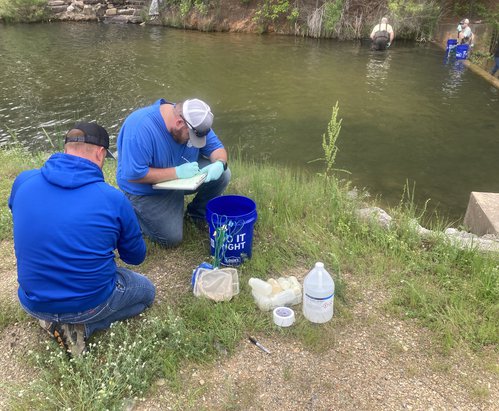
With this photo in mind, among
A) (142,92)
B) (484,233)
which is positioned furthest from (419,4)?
(484,233)

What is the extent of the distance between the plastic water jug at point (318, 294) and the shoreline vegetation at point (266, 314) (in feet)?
0.28

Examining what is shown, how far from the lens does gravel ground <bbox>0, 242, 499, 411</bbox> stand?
2.50 meters

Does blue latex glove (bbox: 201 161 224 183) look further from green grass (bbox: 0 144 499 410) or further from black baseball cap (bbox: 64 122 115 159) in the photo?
black baseball cap (bbox: 64 122 115 159)

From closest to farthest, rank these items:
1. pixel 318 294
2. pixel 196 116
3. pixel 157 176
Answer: pixel 318 294 → pixel 196 116 → pixel 157 176

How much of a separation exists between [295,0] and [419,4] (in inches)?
200

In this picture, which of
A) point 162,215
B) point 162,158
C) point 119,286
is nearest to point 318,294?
point 119,286

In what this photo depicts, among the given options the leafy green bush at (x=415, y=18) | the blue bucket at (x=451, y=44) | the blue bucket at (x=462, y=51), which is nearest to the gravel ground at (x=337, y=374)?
the blue bucket at (x=462, y=51)

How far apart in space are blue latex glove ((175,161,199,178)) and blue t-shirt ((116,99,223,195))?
0.16m

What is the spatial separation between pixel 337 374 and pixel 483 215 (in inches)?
109

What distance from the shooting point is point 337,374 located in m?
2.68

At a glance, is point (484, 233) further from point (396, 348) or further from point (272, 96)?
point (272, 96)

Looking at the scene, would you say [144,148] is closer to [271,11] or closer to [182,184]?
[182,184]

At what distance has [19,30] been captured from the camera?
20.0 m

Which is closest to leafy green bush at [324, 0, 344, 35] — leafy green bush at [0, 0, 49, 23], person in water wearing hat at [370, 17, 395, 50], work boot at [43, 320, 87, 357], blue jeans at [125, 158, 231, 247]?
person in water wearing hat at [370, 17, 395, 50]
